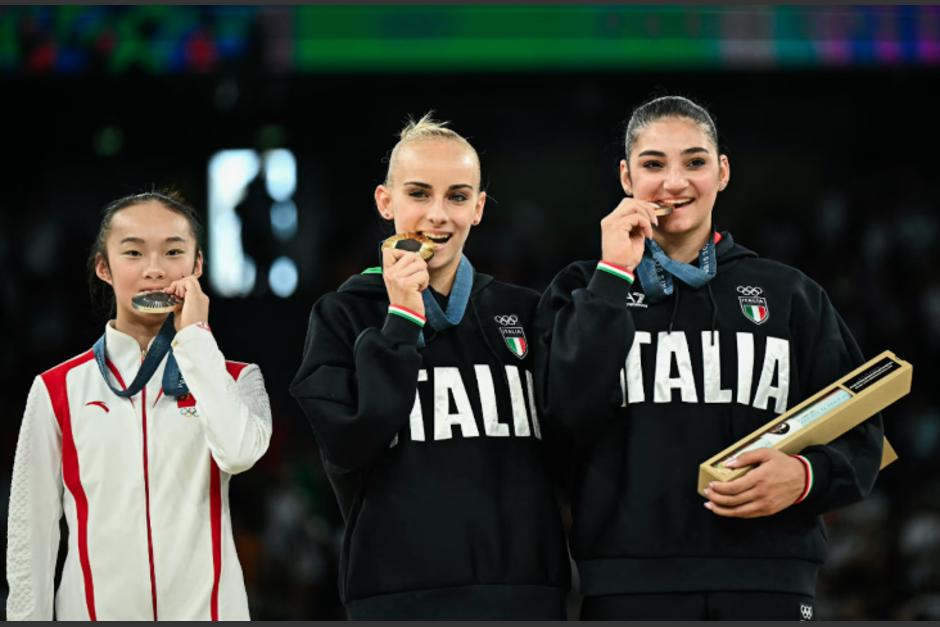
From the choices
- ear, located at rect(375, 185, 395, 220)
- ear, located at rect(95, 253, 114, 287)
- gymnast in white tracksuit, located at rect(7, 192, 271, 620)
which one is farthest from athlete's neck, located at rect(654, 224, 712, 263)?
ear, located at rect(95, 253, 114, 287)

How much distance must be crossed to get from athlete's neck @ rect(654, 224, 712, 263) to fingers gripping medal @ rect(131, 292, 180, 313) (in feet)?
3.84

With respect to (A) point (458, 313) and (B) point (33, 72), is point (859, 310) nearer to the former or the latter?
(B) point (33, 72)

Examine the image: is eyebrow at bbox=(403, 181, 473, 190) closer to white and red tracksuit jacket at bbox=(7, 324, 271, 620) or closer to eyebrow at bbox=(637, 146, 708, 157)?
eyebrow at bbox=(637, 146, 708, 157)

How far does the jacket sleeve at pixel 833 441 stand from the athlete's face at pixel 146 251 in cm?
149

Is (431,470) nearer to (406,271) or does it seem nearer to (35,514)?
(406,271)

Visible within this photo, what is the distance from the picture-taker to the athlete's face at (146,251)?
10.7 ft

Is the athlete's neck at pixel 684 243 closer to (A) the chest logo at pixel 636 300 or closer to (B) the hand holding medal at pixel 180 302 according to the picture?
(A) the chest logo at pixel 636 300

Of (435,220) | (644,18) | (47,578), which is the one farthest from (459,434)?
(644,18)

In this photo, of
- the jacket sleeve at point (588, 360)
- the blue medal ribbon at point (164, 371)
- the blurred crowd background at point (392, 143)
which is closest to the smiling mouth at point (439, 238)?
the jacket sleeve at point (588, 360)

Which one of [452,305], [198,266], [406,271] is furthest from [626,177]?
[198,266]

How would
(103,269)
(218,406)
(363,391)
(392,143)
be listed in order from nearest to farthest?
(363,391)
(218,406)
(103,269)
(392,143)

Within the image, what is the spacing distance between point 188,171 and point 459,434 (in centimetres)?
742

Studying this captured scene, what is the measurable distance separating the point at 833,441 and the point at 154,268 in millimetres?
1647

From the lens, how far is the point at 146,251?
10.7 ft
